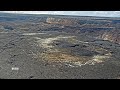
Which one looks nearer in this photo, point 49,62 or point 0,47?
point 49,62

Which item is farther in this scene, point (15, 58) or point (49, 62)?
point (15, 58)

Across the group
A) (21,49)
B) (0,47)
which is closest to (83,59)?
(21,49)

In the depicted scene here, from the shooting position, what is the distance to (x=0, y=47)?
21875 millimetres
